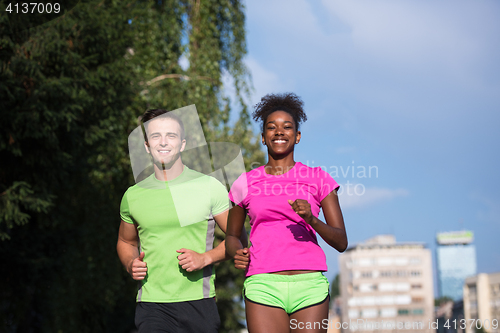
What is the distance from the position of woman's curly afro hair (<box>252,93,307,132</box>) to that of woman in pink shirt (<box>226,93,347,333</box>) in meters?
0.11

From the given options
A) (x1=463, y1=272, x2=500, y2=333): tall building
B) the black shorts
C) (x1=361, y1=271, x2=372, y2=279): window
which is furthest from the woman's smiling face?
(x1=361, y1=271, x2=372, y2=279): window

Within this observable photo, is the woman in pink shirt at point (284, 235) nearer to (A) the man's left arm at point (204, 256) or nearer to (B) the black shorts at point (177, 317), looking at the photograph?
(A) the man's left arm at point (204, 256)

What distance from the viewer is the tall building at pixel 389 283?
14621cm

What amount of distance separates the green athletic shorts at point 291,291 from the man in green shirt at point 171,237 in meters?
0.54

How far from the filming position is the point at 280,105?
13.1 ft

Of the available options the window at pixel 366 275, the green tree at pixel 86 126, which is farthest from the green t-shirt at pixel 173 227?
the window at pixel 366 275

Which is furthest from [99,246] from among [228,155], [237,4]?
[237,4]

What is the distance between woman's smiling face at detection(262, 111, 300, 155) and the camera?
142 inches

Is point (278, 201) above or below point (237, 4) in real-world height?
below

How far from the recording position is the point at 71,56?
8.85 metres

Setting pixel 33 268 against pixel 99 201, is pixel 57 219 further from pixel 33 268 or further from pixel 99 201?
pixel 99 201

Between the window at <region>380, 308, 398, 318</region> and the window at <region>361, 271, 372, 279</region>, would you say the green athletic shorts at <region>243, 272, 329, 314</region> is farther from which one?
the window at <region>361, 271, 372, 279</region>

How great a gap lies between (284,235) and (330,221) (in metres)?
0.31

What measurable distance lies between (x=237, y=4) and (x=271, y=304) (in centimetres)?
1398
